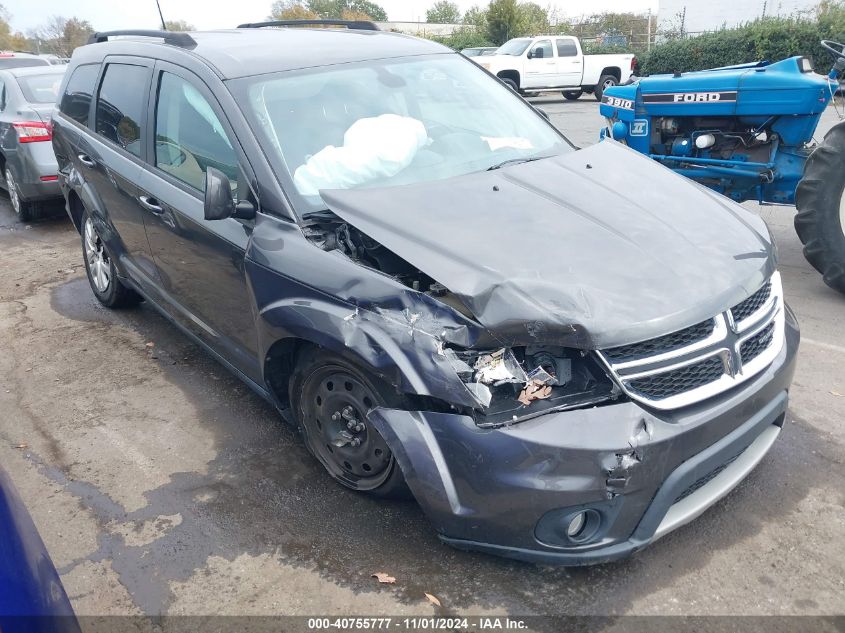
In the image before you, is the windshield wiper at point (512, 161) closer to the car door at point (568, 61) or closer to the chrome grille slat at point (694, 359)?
the chrome grille slat at point (694, 359)

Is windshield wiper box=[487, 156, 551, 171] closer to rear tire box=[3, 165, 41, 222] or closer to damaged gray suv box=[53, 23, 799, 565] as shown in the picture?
damaged gray suv box=[53, 23, 799, 565]

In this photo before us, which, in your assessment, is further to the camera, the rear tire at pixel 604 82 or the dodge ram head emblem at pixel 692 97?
the rear tire at pixel 604 82

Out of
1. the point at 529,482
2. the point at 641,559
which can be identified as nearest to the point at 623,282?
the point at 529,482

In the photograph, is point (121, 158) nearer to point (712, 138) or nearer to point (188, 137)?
point (188, 137)

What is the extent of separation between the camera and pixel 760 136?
19.8 feet

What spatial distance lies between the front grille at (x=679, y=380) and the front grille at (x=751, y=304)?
0.23 meters

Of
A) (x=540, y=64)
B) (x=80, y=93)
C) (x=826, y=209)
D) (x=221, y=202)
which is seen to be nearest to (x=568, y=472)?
(x=221, y=202)

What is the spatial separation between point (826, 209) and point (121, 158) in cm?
476

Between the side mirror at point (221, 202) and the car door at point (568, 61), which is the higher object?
the side mirror at point (221, 202)

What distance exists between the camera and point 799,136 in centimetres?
588

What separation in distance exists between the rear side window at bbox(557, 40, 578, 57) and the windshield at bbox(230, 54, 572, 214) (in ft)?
62.4

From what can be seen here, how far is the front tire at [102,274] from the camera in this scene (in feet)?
17.0

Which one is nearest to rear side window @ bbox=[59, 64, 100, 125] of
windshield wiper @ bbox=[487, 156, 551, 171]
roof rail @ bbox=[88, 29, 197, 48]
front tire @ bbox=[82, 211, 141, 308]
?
roof rail @ bbox=[88, 29, 197, 48]

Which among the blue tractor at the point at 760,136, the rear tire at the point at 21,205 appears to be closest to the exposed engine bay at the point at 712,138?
the blue tractor at the point at 760,136
